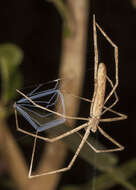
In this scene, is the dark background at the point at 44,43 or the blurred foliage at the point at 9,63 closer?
the blurred foliage at the point at 9,63

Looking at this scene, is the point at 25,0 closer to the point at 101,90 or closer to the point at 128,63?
the point at 128,63

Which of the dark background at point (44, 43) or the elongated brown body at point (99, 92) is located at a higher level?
the dark background at point (44, 43)

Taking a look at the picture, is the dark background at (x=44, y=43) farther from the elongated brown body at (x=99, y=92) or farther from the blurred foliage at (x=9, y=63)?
the elongated brown body at (x=99, y=92)

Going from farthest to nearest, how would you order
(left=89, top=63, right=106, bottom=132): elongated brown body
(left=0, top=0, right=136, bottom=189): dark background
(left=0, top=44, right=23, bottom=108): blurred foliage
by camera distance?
(left=0, top=0, right=136, bottom=189): dark background
(left=0, top=44, right=23, bottom=108): blurred foliage
(left=89, top=63, right=106, bottom=132): elongated brown body

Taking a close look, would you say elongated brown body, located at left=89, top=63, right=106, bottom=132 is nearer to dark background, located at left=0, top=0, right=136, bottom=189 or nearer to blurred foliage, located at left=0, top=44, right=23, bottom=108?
blurred foliage, located at left=0, top=44, right=23, bottom=108

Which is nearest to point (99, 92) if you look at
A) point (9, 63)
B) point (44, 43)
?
point (9, 63)

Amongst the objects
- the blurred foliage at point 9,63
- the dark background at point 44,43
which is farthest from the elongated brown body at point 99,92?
the dark background at point 44,43

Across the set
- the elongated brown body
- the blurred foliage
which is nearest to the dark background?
the blurred foliage

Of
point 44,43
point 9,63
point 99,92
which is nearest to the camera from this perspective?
point 99,92

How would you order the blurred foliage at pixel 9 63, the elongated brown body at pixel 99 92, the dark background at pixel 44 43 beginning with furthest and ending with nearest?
1. the dark background at pixel 44 43
2. the blurred foliage at pixel 9 63
3. the elongated brown body at pixel 99 92

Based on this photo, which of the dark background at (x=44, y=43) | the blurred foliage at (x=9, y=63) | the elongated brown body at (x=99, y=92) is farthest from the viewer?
the dark background at (x=44, y=43)

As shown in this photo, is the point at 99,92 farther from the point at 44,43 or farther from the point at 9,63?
the point at 44,43
